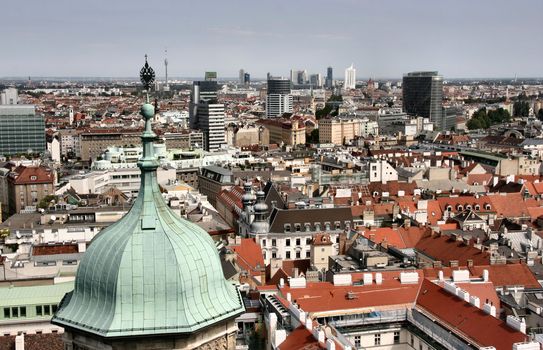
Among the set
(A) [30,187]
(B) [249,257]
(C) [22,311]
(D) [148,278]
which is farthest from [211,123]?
(D) [148,278]

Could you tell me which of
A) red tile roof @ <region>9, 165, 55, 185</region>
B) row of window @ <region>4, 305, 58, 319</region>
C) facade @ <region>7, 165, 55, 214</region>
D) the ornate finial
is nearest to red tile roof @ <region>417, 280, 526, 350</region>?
row of window @ <region>4, 305, 58, 319</region>

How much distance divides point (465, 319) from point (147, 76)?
1060 inches

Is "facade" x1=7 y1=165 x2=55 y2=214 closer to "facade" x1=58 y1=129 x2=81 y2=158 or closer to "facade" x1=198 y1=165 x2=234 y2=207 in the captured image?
"facade" x1=198 y1=165 x2=234 y2=207

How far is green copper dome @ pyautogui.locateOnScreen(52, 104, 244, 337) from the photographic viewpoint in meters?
11.4

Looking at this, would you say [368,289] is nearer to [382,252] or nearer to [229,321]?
[382,252]

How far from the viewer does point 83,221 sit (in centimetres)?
6469

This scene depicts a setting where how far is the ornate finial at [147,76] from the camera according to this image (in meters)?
12.3

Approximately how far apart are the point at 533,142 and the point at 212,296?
448 feet

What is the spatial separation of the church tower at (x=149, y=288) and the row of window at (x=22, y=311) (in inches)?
1054

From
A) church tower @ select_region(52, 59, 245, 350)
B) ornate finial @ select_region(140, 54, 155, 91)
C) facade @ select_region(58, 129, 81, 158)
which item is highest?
ornate finial @ select_region(140, 54, 155, 91)

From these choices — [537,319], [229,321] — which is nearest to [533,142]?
[537,319]

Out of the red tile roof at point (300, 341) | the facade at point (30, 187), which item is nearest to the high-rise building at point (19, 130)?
the facade at point (30, 187)

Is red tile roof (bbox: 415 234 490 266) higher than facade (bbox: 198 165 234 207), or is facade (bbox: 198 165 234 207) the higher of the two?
red tile roof (bbox: 415 234 490 266)

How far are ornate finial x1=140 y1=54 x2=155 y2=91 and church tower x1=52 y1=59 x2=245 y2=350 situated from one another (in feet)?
0.06
